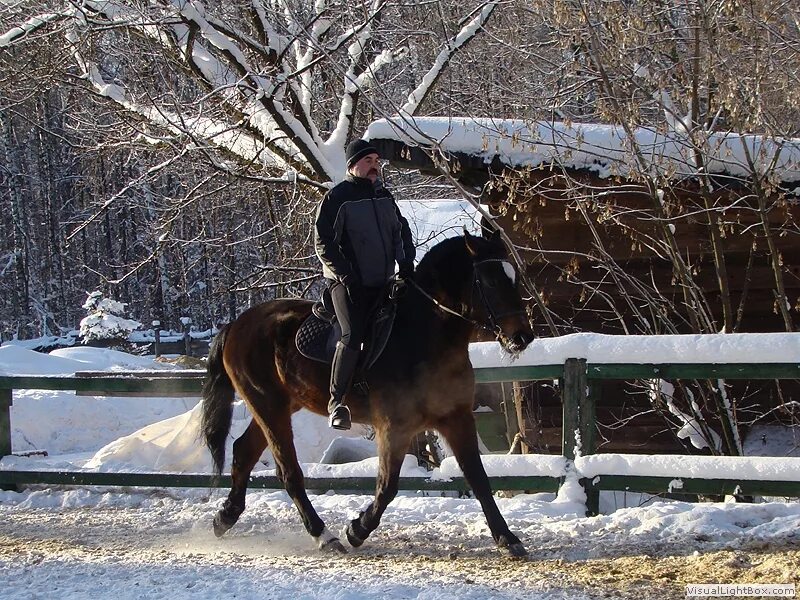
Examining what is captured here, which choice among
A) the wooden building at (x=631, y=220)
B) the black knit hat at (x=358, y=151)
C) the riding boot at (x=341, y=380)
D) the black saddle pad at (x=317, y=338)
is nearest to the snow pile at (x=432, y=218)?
the wooden building at (x=631, y=220)

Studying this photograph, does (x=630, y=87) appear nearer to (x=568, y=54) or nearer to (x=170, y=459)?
(x=568, y=54)

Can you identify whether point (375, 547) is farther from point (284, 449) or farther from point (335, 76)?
point (335, 76)

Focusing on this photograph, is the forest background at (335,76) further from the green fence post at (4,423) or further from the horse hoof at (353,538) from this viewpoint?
the horse hoof at (353,538)

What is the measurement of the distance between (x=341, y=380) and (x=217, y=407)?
5.96ft

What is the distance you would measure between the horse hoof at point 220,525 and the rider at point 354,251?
1318 mm

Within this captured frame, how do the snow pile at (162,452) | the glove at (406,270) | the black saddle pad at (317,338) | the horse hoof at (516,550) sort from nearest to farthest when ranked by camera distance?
1. the horse hoof at (516,550)
2. the glove at (406,270)
3. the black saddle pad at (317,338)
4. the snow pile at (162,452)

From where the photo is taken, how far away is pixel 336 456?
10062 millimetres

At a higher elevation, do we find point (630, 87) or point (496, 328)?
point (630, 87)

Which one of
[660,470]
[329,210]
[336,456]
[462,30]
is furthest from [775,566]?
[462,30]

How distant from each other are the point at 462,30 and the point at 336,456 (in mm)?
5576

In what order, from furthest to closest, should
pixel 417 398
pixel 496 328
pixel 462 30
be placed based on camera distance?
pixel 462 30 → pixel 417 398 → pixel 496 328

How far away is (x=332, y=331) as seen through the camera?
→ 6.21 m

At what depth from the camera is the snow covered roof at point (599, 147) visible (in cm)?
766

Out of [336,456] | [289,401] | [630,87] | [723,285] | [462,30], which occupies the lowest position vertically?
[336,456]
